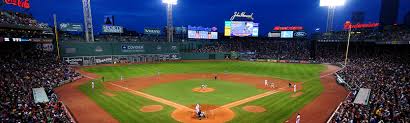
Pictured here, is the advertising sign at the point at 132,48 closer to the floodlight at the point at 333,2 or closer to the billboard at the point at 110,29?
the billboard at the point at 110,29

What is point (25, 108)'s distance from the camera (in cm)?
1917

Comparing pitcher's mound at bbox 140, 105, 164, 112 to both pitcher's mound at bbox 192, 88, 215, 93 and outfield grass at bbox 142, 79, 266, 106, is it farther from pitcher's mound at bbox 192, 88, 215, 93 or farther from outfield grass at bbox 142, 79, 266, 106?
pitcher's mound at bbox 192, 88, 215, 93

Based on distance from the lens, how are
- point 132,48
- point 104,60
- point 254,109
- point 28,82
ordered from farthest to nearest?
1. point 132,48
2. point 104,60
3. point 28,82
4. point 254,109

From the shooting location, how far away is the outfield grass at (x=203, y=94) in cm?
2525

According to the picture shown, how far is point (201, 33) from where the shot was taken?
253 ft

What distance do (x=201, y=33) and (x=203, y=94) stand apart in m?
50.8

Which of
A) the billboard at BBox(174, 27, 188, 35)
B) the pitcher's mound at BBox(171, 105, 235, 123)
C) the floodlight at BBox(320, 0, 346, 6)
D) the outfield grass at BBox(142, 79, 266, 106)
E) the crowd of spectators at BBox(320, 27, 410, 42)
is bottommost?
the pitcher's mound at BBox(171, 105, 235, 123)

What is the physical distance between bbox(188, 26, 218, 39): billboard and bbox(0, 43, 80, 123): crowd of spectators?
129 feet

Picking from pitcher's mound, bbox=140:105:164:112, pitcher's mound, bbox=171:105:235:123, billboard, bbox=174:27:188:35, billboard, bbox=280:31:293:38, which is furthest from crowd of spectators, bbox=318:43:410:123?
billboard, bbox=174:27:188:35

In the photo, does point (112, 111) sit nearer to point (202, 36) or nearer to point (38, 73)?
point (38, 73)

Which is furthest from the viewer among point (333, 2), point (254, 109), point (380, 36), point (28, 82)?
point (380, 36)

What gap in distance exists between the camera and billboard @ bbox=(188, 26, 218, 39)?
247ft

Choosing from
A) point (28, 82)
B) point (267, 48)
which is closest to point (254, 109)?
point (28, 82)

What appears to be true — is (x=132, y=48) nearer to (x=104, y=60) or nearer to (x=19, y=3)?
(x=104, y=60)
